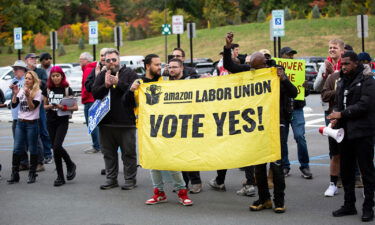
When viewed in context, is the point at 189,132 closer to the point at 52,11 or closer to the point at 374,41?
the point at 374,41

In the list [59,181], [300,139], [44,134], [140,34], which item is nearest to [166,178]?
[59,181]

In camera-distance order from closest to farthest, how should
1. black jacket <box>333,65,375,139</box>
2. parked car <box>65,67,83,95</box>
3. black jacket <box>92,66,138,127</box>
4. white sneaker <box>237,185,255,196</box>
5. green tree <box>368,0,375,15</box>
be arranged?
1. black jacket <box>333,65,375,139</box>
2. white sneaker <box>237,185,255,196</box>
3. black jacket <box>92,66,138,127</box>
4. parked car <box>65,67,83,95</box>
5. green tree <box>368,0,375,15</box>

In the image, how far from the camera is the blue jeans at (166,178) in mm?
8211

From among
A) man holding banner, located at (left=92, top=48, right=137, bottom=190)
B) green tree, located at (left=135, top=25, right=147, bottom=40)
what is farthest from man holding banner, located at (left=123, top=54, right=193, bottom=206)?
green tree, located at (left=135, top=25, right=147, bottom=40)

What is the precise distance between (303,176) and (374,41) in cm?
4808

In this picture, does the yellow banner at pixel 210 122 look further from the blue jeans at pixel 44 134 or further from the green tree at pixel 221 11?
the green tree at pixel 221 11

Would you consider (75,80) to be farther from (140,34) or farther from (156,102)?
(140,34)

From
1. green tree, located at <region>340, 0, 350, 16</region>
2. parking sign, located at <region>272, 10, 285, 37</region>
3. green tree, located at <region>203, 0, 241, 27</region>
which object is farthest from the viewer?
green tree, located at <region>203, 0, 241, 27</region>

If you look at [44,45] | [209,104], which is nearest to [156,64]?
[209,104]

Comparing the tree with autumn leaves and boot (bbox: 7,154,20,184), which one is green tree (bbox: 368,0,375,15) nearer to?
the tree with autumn leaves

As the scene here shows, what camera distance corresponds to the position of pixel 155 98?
324 inches

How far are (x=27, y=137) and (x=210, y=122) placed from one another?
12.1 feet

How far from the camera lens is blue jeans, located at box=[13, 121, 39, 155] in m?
10.1

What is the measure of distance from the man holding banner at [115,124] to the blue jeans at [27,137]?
1273 millimetres
